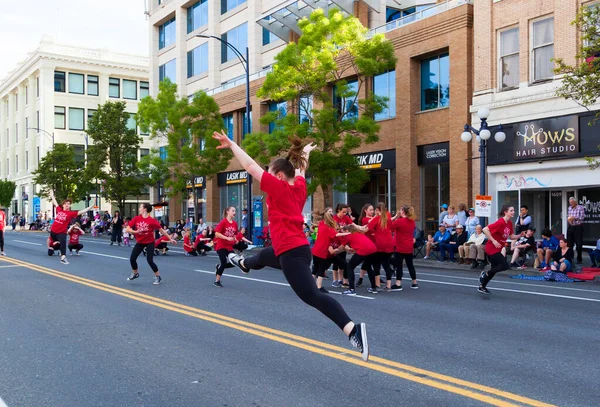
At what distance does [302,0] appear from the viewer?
30.5 m

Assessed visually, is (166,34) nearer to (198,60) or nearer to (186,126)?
(198,60)

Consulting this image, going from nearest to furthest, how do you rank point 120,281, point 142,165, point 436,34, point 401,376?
point 401,376 → point 120,281 → point 436,34 → point 142,165

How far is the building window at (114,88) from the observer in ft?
244

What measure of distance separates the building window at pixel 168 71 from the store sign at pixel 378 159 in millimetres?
22787

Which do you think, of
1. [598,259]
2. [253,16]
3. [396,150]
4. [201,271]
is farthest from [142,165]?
[598,259]

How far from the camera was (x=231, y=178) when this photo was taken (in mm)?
40562

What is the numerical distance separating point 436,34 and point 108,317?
A: 20401 mm

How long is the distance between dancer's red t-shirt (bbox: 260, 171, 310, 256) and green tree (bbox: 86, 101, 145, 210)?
39.6m

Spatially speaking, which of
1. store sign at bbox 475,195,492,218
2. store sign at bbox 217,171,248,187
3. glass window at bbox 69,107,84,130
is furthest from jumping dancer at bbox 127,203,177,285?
glass window at bbox 69,107,84,130

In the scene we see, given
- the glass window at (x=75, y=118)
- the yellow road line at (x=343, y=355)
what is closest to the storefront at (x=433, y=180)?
the yellow road line at (x=343, y=355)

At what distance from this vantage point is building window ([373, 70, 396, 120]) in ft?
91.2

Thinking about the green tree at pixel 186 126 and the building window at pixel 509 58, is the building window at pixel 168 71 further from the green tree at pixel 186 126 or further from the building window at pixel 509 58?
the building window at pixel 509 58

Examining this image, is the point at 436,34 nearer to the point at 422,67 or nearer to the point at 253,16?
the point at 422,67

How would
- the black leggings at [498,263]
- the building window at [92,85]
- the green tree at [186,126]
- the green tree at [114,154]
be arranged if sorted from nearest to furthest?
1. the black leggings at [498,263]
2. the green tree at [186,126]
3. the green tree at [114,154]
4. the building window at [92,85]
